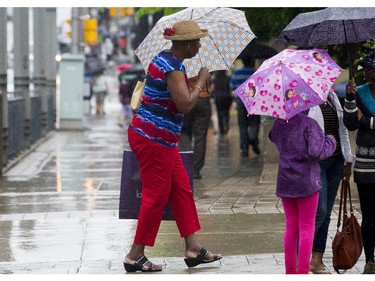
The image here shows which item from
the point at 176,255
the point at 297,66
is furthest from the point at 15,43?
the point at 297,66

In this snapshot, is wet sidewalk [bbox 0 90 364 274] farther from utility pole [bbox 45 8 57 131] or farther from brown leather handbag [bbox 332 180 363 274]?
utility pole [bbox 45 8 57 131]

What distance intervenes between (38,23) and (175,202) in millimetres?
19799

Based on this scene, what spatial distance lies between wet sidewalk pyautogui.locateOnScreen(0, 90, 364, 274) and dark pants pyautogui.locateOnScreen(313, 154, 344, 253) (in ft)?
1.01

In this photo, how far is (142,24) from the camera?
1303 inches

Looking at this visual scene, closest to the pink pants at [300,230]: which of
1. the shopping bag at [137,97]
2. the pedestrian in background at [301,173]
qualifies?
the pedestrian in background at [301,173]

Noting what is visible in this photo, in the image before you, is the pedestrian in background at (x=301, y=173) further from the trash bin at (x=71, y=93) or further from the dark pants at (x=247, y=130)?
the trash bin at (x=71, y=93)

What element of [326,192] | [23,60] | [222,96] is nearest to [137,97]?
[326,192]

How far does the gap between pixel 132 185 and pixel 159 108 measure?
0.78 meters

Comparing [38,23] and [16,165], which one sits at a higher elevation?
[38,23]

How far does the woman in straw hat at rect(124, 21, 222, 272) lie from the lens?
317 inches

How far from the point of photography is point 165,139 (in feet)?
26.7

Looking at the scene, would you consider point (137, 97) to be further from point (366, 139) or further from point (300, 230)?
point (366, 139)
